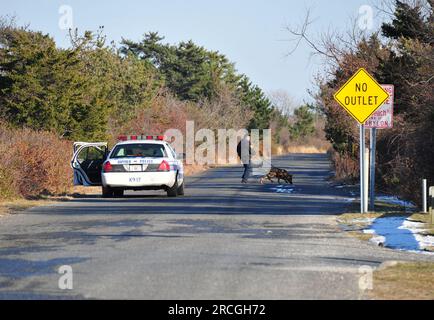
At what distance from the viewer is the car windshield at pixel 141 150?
865 inches

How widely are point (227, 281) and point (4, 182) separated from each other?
42.3ft

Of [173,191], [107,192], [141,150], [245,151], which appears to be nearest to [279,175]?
[245,151]

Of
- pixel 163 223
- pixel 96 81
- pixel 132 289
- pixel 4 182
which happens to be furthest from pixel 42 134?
pixel 96 81

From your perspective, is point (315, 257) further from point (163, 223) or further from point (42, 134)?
point (42, 134)

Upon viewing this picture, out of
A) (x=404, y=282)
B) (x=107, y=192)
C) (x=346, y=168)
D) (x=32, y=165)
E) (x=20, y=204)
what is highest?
(x=32, y=165)

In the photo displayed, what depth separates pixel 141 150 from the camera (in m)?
22.2

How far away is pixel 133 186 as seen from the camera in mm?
21422

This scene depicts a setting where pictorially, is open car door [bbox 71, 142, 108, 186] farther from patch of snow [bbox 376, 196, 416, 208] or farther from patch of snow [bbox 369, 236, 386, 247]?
patch of snow [bbox 369, 236, 386, 247]

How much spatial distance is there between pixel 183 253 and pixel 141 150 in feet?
38.1

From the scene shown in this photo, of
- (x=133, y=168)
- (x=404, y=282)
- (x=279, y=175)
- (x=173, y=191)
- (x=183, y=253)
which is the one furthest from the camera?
(x=279, y=175)

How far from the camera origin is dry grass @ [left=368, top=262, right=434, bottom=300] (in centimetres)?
799

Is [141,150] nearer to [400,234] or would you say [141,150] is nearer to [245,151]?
[400,234]

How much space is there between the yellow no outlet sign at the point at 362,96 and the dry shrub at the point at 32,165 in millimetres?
8969

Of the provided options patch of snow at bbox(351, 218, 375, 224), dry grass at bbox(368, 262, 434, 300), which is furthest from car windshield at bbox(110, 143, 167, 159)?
dry grass at bbox(368, 262, 434, 300)
